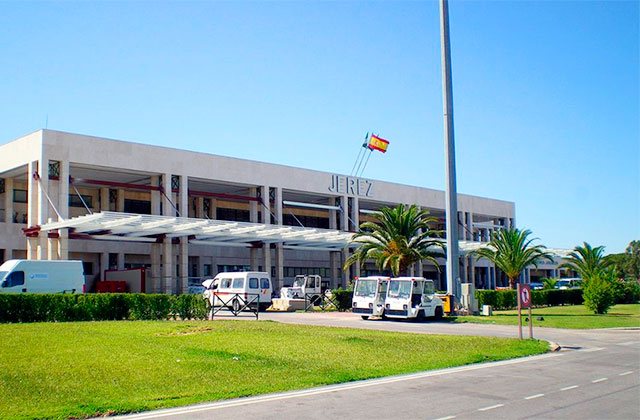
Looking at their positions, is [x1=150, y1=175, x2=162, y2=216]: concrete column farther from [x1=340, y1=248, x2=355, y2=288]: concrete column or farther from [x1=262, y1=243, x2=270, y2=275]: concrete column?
[x1=340, y1=248, x2=355, y2=288]: concrete column

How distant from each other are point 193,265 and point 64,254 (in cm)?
1632

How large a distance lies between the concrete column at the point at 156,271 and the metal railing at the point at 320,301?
12374 mm

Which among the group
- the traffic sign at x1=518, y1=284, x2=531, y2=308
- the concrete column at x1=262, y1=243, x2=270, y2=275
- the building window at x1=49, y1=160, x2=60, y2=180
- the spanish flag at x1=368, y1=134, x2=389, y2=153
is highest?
the spanish flag at x1=368, y1=134, x2=389, y2=153

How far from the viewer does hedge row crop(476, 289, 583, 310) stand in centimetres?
4200

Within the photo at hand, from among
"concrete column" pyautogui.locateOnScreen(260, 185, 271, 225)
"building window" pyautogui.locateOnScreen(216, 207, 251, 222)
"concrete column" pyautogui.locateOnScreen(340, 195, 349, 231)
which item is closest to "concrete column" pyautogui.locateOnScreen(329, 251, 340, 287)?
"concrete column" pyautogui.locateOnScreen(340, 195, 349, 231)

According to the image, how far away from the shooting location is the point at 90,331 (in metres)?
20.2

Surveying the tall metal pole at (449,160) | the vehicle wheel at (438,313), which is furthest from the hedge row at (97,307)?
the tall metal pole at (449,160)

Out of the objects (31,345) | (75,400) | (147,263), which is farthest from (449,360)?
(147,263)

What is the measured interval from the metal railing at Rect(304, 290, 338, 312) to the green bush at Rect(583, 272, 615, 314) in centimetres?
1461

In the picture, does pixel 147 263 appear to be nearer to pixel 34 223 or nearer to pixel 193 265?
pixel 193 265

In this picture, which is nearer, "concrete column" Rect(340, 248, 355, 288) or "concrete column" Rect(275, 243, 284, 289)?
"concrete column" Rect(275, 243, 284, 289)

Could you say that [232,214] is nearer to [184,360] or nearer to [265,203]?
[265,203]

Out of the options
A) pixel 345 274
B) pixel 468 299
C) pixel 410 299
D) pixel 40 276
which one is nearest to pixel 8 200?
pixel 40 276

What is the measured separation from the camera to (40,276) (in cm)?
3372
